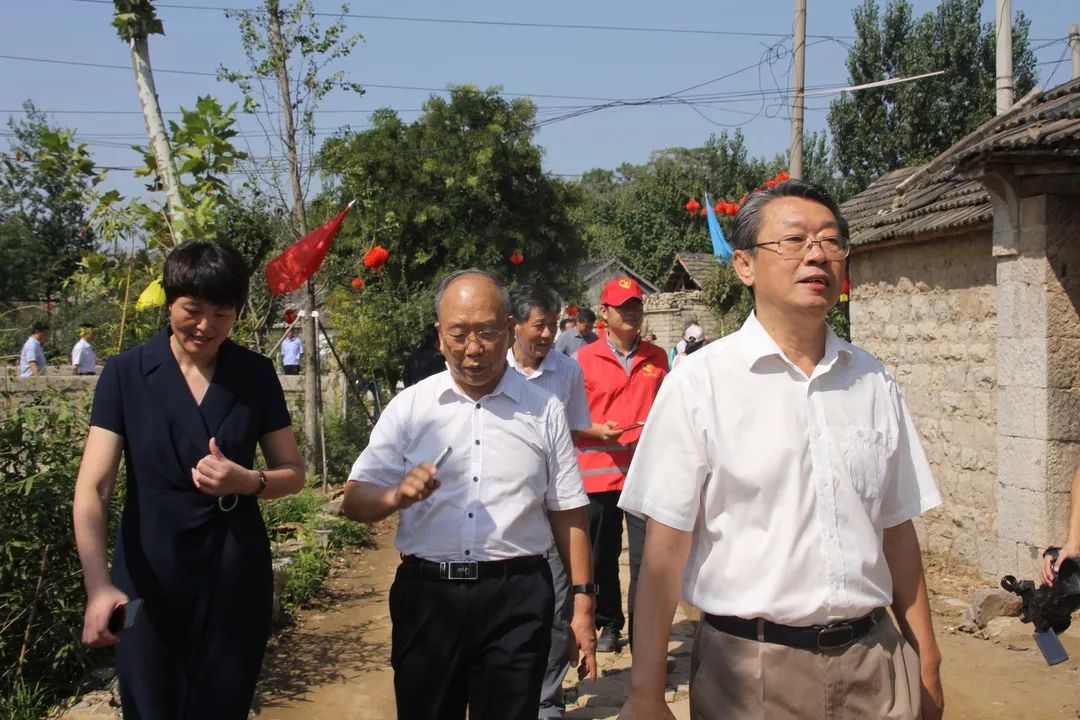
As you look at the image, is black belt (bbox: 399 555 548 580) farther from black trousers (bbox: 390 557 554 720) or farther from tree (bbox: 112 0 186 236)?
tree (bbox: 112 0 186 236)

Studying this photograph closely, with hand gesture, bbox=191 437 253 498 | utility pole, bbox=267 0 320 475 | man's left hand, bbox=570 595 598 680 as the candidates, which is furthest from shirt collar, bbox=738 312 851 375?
utility pole, bbox=267 0 320 475

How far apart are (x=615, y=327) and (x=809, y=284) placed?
3.48 meters

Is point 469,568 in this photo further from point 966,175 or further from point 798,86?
point 798,86

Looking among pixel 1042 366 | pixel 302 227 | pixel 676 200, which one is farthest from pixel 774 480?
pixel 676 200

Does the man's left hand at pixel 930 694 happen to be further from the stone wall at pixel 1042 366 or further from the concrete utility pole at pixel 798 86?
the concrete utility pole at pixel 798 86

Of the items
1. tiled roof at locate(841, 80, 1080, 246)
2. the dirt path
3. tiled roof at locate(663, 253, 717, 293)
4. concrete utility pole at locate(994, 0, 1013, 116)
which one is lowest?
the dirt path

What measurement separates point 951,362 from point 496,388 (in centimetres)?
593

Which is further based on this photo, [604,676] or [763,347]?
[604,676]

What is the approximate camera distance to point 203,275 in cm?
317

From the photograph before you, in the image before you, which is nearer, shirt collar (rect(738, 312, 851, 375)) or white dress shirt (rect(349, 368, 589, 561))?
shirt collar (rect(738, 312, 851, 375))

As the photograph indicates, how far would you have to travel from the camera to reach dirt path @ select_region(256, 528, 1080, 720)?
17.5ft

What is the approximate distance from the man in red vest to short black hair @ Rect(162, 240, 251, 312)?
117 inches

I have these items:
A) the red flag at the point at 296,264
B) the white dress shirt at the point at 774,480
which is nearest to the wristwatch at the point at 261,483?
the white dress shirt at the point at 774,480

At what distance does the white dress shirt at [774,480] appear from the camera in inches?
94.1
